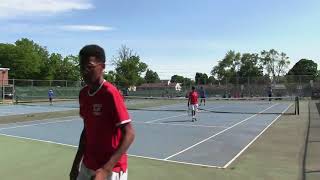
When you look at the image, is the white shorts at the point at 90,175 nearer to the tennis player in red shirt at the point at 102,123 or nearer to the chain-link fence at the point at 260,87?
the tennis player in red shirt at the point at 102,123

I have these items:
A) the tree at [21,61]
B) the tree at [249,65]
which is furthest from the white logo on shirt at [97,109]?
the tree at [249,65]

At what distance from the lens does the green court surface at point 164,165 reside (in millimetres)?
9484

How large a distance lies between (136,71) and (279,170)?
3148 inches

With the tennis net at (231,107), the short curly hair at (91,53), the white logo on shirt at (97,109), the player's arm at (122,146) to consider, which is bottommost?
the tennis net at (231,107)

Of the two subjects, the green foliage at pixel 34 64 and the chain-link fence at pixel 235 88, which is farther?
the green foliage at pixel 34 64

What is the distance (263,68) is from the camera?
12794 cm

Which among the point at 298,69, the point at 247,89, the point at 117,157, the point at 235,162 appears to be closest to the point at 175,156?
the point at 235,162

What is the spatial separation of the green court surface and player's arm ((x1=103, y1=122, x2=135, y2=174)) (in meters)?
5.59

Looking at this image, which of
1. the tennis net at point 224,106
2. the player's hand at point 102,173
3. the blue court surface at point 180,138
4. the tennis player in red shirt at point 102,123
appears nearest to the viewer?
the player's hand at point 102,173

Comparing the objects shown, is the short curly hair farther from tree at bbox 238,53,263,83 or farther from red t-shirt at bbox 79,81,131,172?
tree at bbox 238,53,263,83

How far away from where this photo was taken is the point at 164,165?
10641mm

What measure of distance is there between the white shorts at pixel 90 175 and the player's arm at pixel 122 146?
5.2 inches

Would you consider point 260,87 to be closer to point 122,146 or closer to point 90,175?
point 90,175

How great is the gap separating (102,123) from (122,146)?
25 cm
